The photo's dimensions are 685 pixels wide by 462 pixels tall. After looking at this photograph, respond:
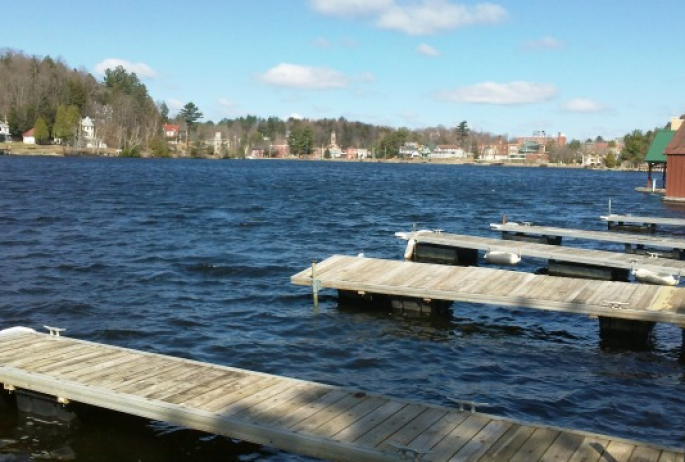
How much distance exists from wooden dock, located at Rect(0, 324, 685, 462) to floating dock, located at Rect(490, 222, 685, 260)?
18.9 metres

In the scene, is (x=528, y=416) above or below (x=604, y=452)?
below

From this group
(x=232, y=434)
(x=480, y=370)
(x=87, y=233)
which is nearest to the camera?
(x=232, y=434)

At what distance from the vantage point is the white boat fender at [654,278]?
18188mm

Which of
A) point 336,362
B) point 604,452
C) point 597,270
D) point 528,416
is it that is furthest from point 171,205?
point 604,452

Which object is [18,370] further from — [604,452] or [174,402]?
[604,452]

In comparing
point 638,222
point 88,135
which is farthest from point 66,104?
point 638,222

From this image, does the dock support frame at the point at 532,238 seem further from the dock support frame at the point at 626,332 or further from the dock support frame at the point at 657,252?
the dock support frame at the point at 626,332

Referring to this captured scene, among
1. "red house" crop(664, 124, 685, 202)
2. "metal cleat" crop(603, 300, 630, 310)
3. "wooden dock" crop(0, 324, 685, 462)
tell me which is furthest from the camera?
"red house" crop(664, 124, 685, 202)

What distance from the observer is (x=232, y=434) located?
820cm

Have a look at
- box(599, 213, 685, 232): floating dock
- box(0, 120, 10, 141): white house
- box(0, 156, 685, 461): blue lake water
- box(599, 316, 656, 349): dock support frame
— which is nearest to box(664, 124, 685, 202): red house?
box(599, 213, 685, 232): floating dock

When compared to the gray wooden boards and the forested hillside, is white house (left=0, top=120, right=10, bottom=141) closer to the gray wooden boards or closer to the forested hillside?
the forested hillside

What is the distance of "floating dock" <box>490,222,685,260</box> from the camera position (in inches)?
1002

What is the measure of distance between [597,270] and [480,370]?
920cm

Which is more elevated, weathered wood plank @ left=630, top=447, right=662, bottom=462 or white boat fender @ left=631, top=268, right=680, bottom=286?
white boat fender @ left=631, top=268, right=680, bottom=286
